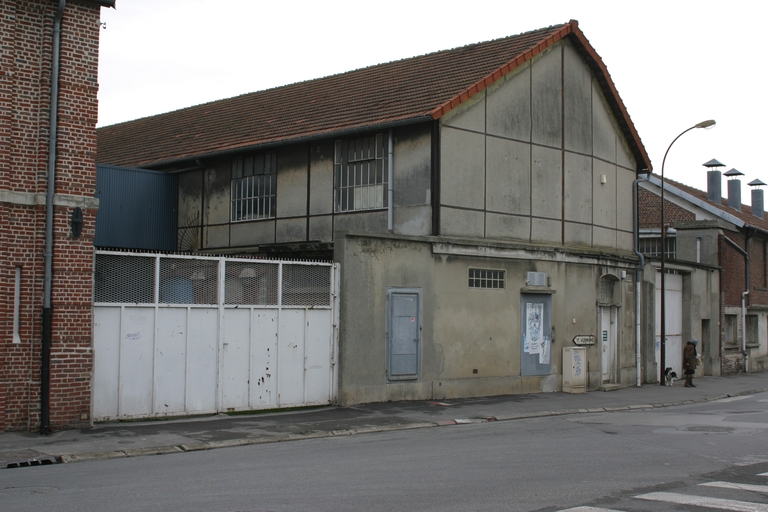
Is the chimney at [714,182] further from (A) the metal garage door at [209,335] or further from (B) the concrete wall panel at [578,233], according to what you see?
(A) the metal garage door at [209,335]

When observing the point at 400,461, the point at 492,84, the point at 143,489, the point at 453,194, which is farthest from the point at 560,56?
the point at 143,489

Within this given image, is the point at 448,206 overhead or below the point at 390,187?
below

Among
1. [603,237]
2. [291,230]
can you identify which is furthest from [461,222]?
[603,237]

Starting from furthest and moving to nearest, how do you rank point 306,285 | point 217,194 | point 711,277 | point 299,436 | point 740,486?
point 711,277 → point 217,194 → point 306,285 → point 299,436 → point 740,486

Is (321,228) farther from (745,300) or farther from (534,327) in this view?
(745,300)

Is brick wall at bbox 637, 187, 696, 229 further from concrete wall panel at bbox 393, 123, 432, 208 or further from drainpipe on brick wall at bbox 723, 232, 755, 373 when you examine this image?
concrete wall panel at bbox 393, 123, 432, 208

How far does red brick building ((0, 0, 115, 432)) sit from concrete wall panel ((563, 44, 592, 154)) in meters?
14.0

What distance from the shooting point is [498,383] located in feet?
67.7

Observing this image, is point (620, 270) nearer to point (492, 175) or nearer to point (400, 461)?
point (492, 175)

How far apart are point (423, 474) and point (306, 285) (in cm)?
792

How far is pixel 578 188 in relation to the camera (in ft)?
79.2

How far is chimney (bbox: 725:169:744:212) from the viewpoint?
3894 cm

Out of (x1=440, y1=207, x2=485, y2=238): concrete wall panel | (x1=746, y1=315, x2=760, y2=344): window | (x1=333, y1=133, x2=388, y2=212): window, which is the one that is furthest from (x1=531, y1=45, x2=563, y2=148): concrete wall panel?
(x1=746, y1=315, x2=760, y2=344): window

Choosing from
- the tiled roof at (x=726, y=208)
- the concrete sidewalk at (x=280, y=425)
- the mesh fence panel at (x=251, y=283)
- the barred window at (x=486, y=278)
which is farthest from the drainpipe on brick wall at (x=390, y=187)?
the tiled roof at (x=726, y=208)
